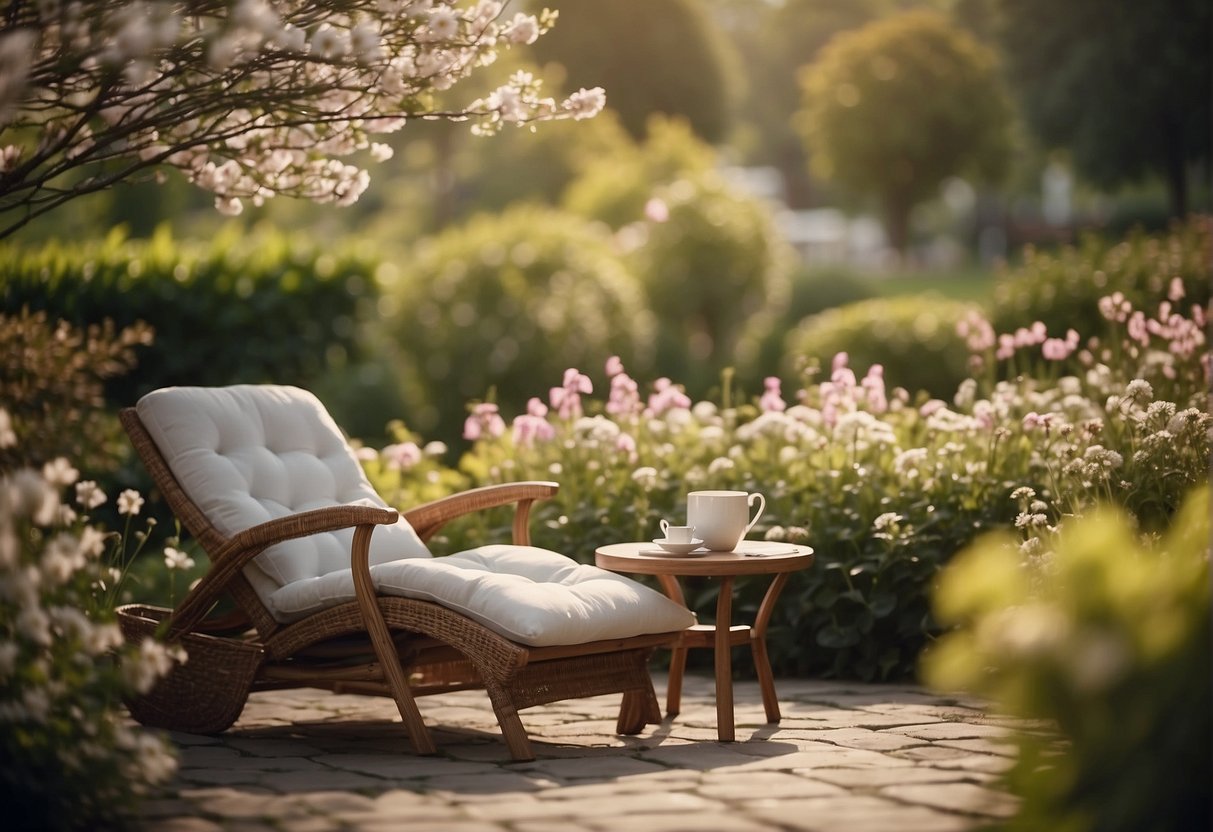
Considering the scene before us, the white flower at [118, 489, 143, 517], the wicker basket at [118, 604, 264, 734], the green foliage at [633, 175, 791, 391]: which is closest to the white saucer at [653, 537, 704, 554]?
the wicker basket at [118, 604, 264, 734]

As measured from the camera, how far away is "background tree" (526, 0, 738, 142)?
29.1m

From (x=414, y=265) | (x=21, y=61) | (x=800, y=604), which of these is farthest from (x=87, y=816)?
(x=414, y=265)

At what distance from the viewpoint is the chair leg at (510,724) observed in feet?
12.6

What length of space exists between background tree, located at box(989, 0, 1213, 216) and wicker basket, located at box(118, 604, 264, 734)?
16.3 m

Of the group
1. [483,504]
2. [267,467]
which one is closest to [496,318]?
[483,504]

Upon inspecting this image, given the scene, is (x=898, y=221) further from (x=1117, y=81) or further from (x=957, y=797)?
(x=957, y=797)

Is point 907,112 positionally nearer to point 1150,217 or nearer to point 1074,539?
point 1150,217

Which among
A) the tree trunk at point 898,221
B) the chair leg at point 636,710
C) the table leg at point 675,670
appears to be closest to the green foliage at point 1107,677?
the chair leg at point 636,710

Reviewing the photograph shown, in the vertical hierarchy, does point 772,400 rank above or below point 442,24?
below

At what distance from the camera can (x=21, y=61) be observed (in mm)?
3203

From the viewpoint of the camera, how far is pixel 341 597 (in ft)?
13.5

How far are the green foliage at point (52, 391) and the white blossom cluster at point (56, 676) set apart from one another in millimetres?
3036

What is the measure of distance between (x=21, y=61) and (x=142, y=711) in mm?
2041

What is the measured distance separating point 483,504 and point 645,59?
25.4 m
